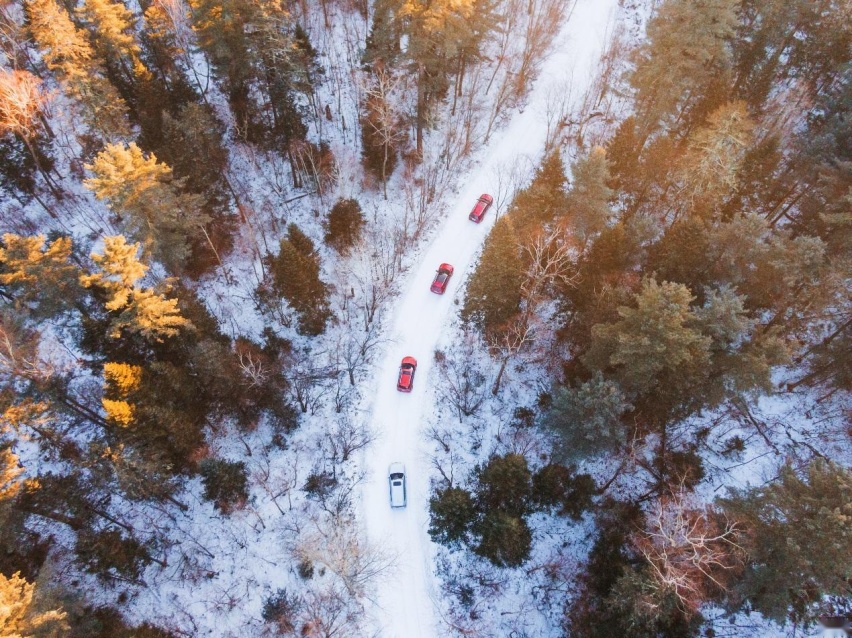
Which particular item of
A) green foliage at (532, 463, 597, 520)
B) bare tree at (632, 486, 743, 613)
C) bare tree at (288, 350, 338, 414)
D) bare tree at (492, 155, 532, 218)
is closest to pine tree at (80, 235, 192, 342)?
bare tree at (288, 350, 338, 414)

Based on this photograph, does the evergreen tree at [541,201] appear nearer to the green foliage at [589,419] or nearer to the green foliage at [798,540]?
the green foliage at [589,419]

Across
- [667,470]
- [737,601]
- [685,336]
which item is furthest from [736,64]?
[737,601]

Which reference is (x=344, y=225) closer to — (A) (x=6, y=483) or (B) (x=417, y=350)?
(B) (x=417, y=350)

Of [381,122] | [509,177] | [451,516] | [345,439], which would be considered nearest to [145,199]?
[345,439]

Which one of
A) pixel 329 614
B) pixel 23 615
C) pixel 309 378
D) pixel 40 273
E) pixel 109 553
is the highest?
pixel 40 273

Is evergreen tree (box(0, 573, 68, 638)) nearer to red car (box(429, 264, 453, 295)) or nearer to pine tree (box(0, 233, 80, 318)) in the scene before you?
pine tree (box(0, 233, 80, 318))

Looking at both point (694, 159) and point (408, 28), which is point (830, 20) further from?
point (408, 28)

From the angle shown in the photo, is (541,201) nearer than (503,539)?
No
